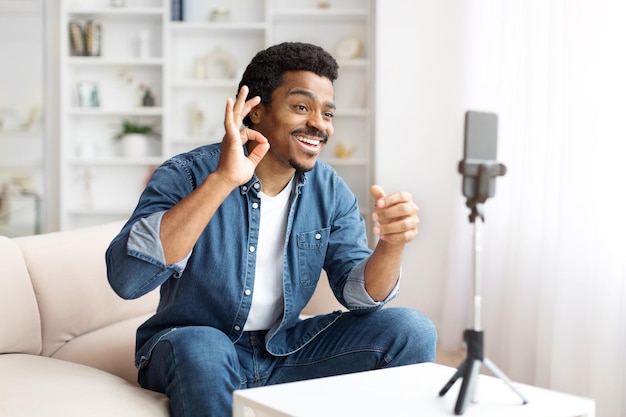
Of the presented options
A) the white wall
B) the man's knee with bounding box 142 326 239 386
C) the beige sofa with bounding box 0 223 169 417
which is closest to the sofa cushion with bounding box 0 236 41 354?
the beige sofa with bounding box 0 223 169 417

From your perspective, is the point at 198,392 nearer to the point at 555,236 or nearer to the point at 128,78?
the point at 555,236

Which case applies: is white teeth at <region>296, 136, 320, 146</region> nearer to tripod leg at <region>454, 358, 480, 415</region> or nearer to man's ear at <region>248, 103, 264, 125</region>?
man's ear at <region>248, 103, 264, 125</region>

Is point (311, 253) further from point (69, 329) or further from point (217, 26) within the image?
point (217, 26)

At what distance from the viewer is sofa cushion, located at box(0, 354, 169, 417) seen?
1.54m

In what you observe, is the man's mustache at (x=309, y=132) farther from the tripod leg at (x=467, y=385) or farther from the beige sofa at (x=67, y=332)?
the tripod leg at (x=467, y=385)

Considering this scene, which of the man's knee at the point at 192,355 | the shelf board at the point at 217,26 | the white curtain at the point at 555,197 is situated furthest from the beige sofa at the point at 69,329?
the shelf board at the point at 217,26

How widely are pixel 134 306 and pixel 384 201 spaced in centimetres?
120

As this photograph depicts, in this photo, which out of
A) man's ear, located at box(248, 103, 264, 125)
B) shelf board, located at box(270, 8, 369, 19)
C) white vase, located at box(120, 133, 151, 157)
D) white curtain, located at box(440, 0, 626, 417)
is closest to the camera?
man's ear, located at box(248, 103, 264, 125)

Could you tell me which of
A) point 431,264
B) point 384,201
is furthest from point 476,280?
point 431,264

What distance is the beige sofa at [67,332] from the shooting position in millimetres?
1607

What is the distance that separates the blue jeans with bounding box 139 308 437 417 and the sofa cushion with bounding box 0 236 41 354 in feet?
1.34

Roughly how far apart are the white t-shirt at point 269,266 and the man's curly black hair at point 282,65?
0.26 metres

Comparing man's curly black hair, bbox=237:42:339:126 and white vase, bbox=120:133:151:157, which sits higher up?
man's curly black hair, bbox=237:42:339:126

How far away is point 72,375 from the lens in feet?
5.79
